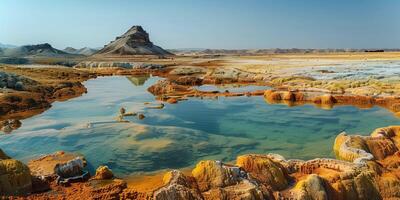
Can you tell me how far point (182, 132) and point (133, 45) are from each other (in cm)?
9531

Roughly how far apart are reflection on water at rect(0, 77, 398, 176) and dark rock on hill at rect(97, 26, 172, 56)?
81332 mm

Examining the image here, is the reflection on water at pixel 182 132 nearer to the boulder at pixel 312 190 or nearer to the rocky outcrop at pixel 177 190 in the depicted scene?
the rocky outcrop at pixel 177 190

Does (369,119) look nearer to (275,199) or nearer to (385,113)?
(385,113)

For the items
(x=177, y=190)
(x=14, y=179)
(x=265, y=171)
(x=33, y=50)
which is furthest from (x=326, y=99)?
(x=33, y=50)

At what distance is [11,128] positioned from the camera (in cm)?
1653

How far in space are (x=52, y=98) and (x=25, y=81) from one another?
3.52 m

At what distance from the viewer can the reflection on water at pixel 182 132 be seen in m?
12.9

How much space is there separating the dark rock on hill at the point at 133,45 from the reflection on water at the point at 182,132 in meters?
81.3

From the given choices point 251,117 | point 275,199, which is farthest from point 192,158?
point 251,117

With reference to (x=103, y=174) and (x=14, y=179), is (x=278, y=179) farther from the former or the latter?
(x=14, y=179)

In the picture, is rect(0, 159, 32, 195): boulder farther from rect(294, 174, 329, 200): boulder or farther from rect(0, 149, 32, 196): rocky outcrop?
rect(294, 174, 329, 200): boulder

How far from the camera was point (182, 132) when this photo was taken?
15.7 meters

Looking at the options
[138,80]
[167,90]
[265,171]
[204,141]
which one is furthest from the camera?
[138,80]

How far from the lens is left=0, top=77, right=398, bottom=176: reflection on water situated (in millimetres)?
12859
